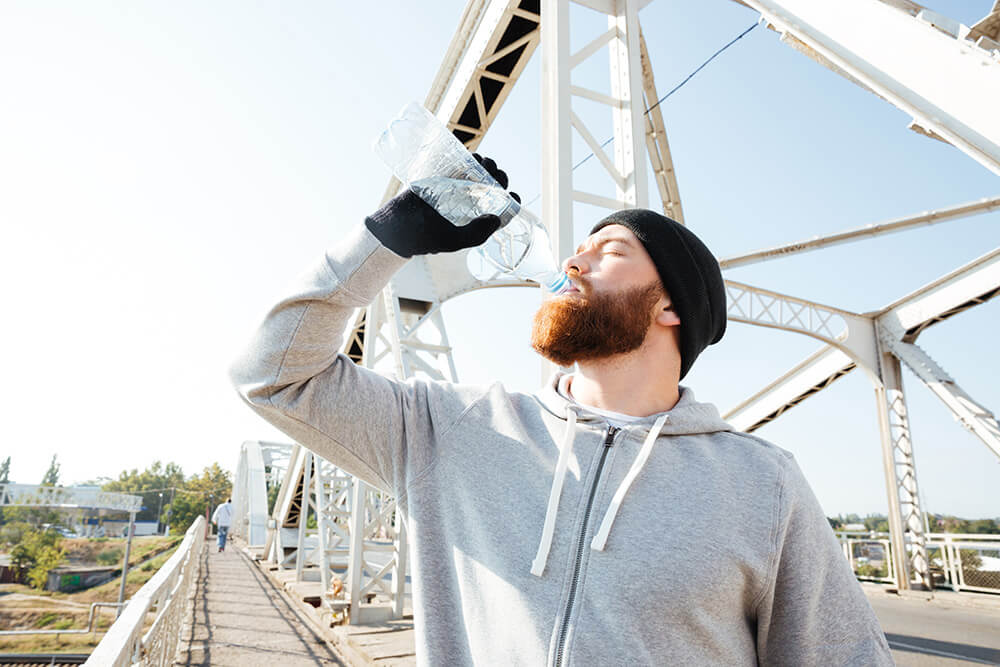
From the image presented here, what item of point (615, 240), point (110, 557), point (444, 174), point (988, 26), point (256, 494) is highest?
point (988, 26)

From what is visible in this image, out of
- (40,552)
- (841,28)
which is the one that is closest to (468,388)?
(841,28)

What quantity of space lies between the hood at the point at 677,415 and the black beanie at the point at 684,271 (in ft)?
0.63

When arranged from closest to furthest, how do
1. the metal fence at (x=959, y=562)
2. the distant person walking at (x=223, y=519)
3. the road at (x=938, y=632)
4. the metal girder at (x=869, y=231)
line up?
the road at (x=938, y=632) → the metal girder at (x=869, y=231) → the metal fence at (x=959, y=562) → the distant person walking at (x=223, y=519)

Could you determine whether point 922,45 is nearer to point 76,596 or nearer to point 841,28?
point 841,28

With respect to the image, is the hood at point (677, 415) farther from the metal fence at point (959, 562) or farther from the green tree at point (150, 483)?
the green tree at point (150, 483)

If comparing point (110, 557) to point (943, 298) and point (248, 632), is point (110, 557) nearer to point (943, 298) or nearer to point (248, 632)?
point (248, 632)

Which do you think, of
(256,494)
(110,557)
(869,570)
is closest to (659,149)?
(869,570)

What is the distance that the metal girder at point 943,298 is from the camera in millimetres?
9508

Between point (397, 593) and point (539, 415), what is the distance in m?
6.11

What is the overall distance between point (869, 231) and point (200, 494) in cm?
6924

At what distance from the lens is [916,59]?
6.99 ft

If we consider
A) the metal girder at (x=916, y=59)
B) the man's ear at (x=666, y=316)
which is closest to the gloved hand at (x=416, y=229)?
the man's ear at (x=666, y=316)

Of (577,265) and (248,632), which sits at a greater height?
(577,265)

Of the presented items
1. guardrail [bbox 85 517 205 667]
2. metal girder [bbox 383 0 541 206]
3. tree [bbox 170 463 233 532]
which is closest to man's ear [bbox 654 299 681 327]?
guardrail [bbox 85 517 205 667]
